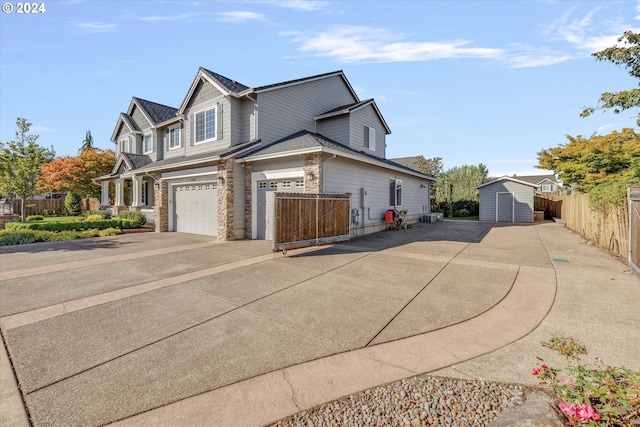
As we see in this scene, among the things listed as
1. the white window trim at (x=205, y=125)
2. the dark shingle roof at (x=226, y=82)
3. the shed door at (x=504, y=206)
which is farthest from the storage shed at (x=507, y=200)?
the white window trim at (x=205, y=125)

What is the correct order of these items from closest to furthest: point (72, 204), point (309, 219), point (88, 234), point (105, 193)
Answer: point (309, 219) < point (88, 234) < point (105, 193) < point (72, 204)

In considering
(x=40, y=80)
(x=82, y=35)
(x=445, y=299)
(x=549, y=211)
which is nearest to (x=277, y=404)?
(x=445, y=299)

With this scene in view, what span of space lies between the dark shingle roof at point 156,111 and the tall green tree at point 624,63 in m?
26.4

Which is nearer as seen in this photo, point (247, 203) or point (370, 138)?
point (247, 203)

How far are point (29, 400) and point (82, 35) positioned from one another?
11.8 metres

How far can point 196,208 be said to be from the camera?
14656 millimetres

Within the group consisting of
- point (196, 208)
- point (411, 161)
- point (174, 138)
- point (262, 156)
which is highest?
point (411, 161)

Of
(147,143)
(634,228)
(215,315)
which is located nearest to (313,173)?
Result: (215,315)

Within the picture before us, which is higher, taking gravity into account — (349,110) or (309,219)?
(349,110)

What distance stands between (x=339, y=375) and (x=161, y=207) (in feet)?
53.3

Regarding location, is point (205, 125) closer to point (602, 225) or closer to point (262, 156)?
point (262, 156)

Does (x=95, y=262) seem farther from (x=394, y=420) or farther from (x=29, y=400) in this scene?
(x=394, y=420)

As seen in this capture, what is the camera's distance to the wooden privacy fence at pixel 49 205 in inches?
1073

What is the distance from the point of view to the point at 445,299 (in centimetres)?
507
